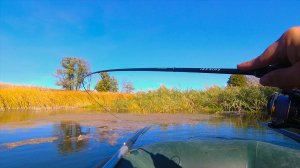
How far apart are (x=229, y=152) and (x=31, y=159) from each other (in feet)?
6.93

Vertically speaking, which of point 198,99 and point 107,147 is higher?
point 198,99

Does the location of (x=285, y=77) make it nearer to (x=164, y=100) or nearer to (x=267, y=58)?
(x=267, y=58)

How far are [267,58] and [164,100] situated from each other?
13369mm

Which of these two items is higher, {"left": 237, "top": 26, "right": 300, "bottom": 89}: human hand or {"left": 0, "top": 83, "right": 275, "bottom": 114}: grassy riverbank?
{"left": 0, "top": 83, "right": 275, "bottom": 114}: grassy riverbank

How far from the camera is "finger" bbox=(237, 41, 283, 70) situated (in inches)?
38.4

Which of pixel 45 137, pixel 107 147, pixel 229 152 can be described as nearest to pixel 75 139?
pixel 45 137

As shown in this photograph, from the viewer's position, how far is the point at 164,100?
14.4 metres

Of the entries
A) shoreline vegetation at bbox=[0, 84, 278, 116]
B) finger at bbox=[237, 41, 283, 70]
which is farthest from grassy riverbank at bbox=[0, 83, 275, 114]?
finger at bbox=[237, 41, 283, 70]

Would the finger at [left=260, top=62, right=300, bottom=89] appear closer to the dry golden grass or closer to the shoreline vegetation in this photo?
the shoreline vegetation

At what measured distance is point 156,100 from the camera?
14445mm

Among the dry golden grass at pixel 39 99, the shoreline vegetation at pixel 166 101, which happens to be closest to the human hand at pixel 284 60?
the shoreline vegetation at pixel 166 101

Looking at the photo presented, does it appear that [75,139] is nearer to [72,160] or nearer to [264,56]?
[72,160]

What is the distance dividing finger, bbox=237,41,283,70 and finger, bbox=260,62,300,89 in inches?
1.6

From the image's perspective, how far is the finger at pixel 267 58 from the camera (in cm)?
97
